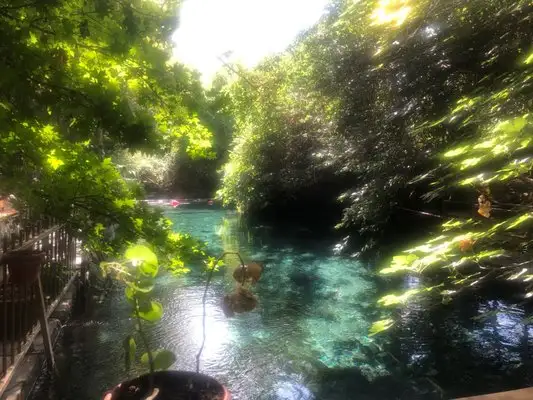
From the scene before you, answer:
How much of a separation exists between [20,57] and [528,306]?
728 cm

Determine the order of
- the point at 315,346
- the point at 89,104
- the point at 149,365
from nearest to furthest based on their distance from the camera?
the point at 89,104 → the point at 149,365 → the point at 315,346

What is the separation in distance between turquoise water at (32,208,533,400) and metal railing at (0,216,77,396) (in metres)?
0.70

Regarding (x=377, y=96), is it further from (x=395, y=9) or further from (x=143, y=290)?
(x=143, y=290)

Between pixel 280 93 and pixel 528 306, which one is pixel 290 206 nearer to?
pixel 280 93

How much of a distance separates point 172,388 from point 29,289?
2.23 meters

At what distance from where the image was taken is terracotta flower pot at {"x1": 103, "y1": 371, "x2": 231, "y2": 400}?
2.48 m

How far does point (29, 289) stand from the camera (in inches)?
158

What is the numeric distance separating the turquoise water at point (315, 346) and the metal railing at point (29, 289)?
0.70 m

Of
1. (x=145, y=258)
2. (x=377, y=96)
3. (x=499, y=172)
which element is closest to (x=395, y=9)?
(x=499, y=172)

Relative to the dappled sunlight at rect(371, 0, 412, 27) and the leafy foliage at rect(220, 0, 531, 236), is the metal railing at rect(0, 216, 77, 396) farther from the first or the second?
the dappled sunlight at rect(371, 0, 412, 27)

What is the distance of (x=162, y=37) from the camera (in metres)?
2.62

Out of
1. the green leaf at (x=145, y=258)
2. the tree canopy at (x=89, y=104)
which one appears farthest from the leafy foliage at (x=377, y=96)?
the green leaf at (x=145, y=258)

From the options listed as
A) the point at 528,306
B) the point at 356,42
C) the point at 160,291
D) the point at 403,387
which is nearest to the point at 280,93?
the point at 356,42

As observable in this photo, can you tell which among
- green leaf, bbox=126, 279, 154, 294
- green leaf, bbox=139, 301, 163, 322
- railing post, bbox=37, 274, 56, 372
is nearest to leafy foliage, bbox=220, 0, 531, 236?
green leaf, bbox=126, 279, 154, 294
